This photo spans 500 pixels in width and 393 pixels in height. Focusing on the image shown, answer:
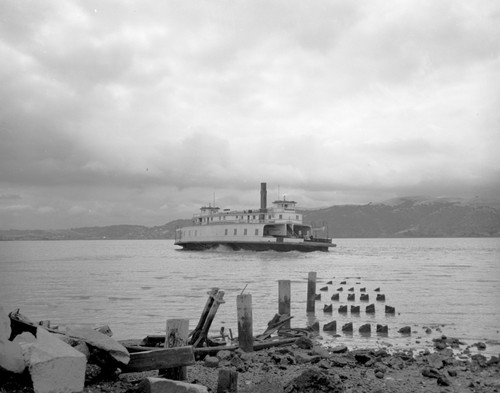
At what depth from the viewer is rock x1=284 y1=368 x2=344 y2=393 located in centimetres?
689

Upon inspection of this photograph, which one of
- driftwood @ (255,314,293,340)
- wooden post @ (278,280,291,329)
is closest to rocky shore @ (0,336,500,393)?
driftwood @ (255,314,293,340)

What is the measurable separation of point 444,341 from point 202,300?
40.5 feet

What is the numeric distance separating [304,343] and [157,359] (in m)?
4.65

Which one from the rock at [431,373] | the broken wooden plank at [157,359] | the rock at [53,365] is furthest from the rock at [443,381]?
the rock at [53,365]

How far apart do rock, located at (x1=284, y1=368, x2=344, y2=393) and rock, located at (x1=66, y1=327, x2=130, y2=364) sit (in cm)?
220

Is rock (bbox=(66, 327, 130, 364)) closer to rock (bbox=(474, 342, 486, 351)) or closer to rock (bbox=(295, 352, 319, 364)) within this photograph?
rock (bbox=(295, 352, 319, 364))

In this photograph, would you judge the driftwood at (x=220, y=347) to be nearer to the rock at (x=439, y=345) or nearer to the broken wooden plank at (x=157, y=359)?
the broken wooden plank at (x=157, y=359)

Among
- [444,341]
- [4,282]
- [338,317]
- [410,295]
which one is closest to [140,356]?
[444,341]

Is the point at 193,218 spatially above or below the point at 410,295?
above

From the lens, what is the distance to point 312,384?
22.8ft

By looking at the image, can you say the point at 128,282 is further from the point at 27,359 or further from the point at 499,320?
the point at 27,359

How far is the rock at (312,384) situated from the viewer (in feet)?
22.6

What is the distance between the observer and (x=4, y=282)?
33.8m

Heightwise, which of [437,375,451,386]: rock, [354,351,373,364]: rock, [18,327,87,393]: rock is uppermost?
[18,327,87,393]: rock
